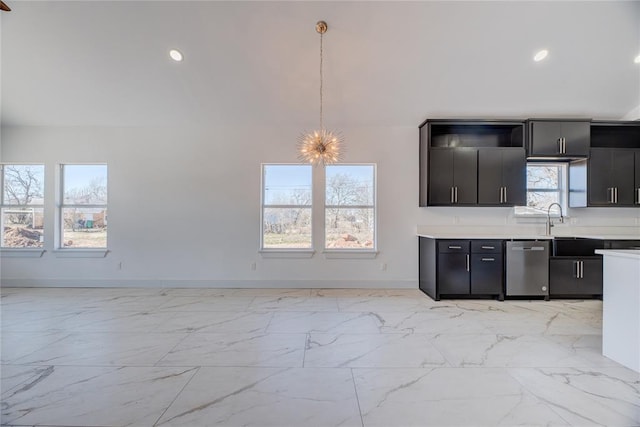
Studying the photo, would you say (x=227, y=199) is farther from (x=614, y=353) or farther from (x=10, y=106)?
(x=614, y=353)

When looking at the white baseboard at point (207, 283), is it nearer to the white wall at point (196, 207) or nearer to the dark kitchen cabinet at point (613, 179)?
the white wall at point (196, 207)

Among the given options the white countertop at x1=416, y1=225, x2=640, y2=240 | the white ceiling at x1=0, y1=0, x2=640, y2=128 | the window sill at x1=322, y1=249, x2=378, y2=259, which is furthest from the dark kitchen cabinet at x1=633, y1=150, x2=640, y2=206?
the window sill at x1=322, y1=249, x2=378, y2=259

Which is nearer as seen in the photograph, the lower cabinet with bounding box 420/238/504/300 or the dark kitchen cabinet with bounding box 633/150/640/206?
the lower cabinet with bounding box 420/238/504/300

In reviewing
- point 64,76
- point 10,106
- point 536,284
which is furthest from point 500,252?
point 10,106

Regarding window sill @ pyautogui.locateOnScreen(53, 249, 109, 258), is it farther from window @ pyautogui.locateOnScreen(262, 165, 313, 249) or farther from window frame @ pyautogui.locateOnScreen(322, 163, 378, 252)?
window frame @ pyautogui.locateOnScreen(322, 163, 378, 252)

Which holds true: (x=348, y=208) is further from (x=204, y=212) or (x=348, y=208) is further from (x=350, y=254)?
(x=204, y=212)

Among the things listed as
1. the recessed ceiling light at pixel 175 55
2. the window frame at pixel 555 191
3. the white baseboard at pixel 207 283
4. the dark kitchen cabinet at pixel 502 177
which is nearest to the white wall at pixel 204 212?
the white baseboard at pixel 207 283

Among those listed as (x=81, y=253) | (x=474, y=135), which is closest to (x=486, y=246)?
(x=474, y=135)

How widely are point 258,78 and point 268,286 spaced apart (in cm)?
325

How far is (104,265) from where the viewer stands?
5047 mm

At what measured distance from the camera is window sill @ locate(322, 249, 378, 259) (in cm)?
508

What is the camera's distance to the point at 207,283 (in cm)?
505

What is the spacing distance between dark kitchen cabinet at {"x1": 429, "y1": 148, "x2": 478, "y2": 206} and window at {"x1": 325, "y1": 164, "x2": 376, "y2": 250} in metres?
0.98

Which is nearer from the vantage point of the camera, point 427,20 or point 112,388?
point 112,388
